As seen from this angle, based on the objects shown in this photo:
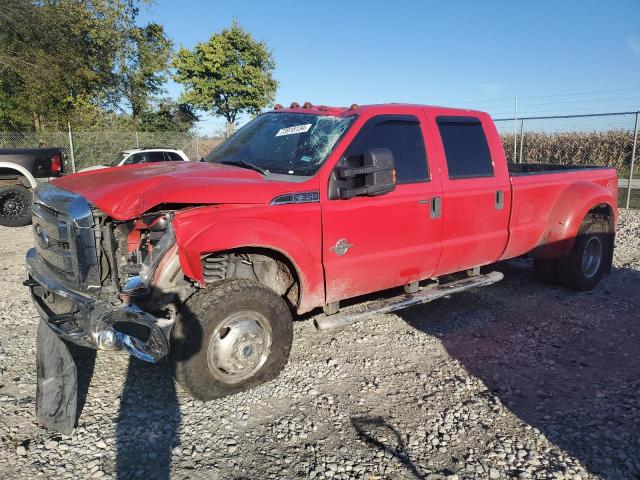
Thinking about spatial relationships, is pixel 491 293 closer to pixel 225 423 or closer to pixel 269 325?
pixel 269 325

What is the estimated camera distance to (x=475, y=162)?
4891mm

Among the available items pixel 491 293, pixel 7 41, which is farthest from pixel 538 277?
pixel 7 41

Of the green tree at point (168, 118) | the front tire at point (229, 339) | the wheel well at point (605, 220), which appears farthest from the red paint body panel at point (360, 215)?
the green tree at point (168, 118)

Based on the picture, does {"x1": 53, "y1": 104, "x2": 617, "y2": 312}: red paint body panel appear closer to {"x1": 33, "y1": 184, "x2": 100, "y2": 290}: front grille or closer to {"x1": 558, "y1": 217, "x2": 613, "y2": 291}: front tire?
{"x1": 33, "y1": 184, "x2": 100, "y2": 290}: front grille

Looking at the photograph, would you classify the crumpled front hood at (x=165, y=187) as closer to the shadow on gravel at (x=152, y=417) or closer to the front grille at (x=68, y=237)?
the front grille at (x=68, y=237)

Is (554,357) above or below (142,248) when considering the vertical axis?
below

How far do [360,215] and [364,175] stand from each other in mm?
348

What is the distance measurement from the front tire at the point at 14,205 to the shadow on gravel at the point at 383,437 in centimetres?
1015

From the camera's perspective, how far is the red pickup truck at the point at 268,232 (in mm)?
3137

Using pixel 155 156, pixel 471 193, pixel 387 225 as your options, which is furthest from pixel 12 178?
pixel 471 193

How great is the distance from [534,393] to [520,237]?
7.14 feet

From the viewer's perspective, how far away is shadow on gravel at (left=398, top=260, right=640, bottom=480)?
3086mm

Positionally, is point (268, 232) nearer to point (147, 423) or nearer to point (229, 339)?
point (229, 339)

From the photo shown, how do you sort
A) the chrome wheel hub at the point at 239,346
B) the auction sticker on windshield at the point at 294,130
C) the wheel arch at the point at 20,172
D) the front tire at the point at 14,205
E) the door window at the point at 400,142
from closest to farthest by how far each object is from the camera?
1. the chrome wheel hub at the point at 239,346
2. the door window at the point at 400,142
3. the auction sticker on windshield at the point at 294,130
4. the wheel arch at the point at 20,172
5. the front tire at the point at 14,205
